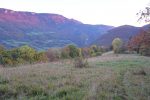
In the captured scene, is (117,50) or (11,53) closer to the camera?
(11,53)

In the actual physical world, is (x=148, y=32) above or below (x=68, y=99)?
above

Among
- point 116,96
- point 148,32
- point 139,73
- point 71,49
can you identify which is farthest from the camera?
point 71,49

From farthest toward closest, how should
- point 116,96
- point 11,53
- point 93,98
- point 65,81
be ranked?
1. point 11,53
2. point 65,81
3. point 116,96
4. point 93,98

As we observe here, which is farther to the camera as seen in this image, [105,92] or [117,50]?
[117,50]

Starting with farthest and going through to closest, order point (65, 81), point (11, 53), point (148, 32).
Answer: point (11, 53)
point (148, 32)
point (65, 81)

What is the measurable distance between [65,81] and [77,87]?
129 cm

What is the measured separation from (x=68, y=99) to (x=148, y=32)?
16.5 metres

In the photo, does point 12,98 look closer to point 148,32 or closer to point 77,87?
point 77,87

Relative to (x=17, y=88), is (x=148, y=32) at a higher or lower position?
higher

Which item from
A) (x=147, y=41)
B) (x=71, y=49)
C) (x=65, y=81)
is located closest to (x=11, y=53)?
(x=71, y=49)

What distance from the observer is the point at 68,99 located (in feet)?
33.4

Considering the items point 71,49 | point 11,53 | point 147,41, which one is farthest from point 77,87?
point 71,49

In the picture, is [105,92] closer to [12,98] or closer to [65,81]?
[65,81]

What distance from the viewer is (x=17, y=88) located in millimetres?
11609
